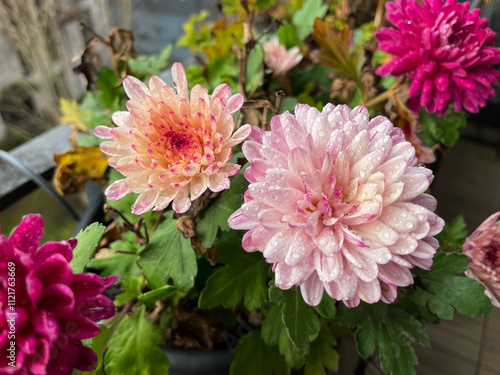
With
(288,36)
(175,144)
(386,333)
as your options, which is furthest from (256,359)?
(288,36)

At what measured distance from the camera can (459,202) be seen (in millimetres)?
889

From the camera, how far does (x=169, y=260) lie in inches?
15.6

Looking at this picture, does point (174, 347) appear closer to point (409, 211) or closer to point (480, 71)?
point (409, 211)

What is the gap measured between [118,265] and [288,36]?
45 centimetres

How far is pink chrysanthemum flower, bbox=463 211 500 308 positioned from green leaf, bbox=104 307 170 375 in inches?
13.0

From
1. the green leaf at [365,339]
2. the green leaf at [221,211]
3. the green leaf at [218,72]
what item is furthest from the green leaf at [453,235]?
the green leaf at [218,72]

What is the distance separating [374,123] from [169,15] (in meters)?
2.48

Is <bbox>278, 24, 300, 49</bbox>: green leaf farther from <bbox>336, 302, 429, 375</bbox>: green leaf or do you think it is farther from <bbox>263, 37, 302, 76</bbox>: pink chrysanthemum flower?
<bbox>336, 302, 429, 375</bbox>: green leaf

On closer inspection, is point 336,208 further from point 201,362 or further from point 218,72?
point 218,72

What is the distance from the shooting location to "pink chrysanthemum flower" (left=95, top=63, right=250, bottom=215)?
0.31 m

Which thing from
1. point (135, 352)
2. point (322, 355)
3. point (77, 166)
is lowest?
point (322, 355)

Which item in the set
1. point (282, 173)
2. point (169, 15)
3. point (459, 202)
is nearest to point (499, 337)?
point (459, 202)

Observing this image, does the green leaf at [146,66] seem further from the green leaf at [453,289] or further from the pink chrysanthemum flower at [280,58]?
Result: the green leaf at [453,289]

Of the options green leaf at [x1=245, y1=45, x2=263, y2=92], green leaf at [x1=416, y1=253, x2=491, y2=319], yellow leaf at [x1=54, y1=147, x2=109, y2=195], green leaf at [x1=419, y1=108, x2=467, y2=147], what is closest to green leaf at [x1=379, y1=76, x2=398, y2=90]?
green leaf at [x1=419, y1=108, x2=467, y2=147]
